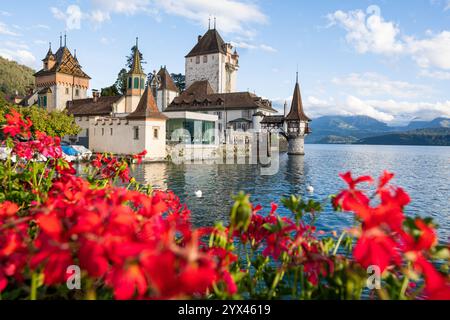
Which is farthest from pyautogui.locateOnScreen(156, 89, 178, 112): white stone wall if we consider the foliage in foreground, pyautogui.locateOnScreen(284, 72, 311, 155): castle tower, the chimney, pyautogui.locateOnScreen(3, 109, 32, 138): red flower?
the foliage in foreground

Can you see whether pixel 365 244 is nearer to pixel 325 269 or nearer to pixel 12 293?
pixel 325 269

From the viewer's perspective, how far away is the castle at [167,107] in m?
39.8

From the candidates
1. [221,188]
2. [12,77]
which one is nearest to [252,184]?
[221,188]

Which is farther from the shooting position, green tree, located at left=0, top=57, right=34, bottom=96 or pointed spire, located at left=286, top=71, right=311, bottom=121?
green tree, located at left=0, top=57, right=34, bottom=96

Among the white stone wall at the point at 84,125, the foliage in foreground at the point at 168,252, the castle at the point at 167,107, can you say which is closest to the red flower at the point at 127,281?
the foliage in foreground at the point at 168,252

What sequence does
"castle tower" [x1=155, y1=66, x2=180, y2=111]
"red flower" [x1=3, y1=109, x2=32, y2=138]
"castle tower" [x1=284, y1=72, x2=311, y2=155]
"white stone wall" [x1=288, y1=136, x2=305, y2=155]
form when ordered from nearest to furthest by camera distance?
"red flower" [x1=3, y1=109, x2=32, y2=138], "castle tower" [x1=284, y1=72, x2=311, y2=155], "white stone wall" [x1=288, y1=136, x2=305, y2=155], "castle tower" [x1=155, y1=66, x2=180, y2=111]

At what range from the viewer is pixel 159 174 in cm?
2842

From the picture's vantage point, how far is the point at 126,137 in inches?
1571

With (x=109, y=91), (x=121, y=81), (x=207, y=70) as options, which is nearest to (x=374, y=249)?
(x=109, y=91)

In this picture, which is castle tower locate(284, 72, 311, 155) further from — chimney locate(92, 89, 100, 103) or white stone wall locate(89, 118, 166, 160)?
chimney locate(92, 89, 100, 103)

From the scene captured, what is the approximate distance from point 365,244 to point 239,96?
6080cm

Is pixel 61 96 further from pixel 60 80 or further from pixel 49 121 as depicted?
pixel 49 121

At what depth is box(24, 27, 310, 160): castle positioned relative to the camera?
1566 inches

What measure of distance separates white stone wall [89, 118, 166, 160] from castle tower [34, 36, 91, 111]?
15825mm
